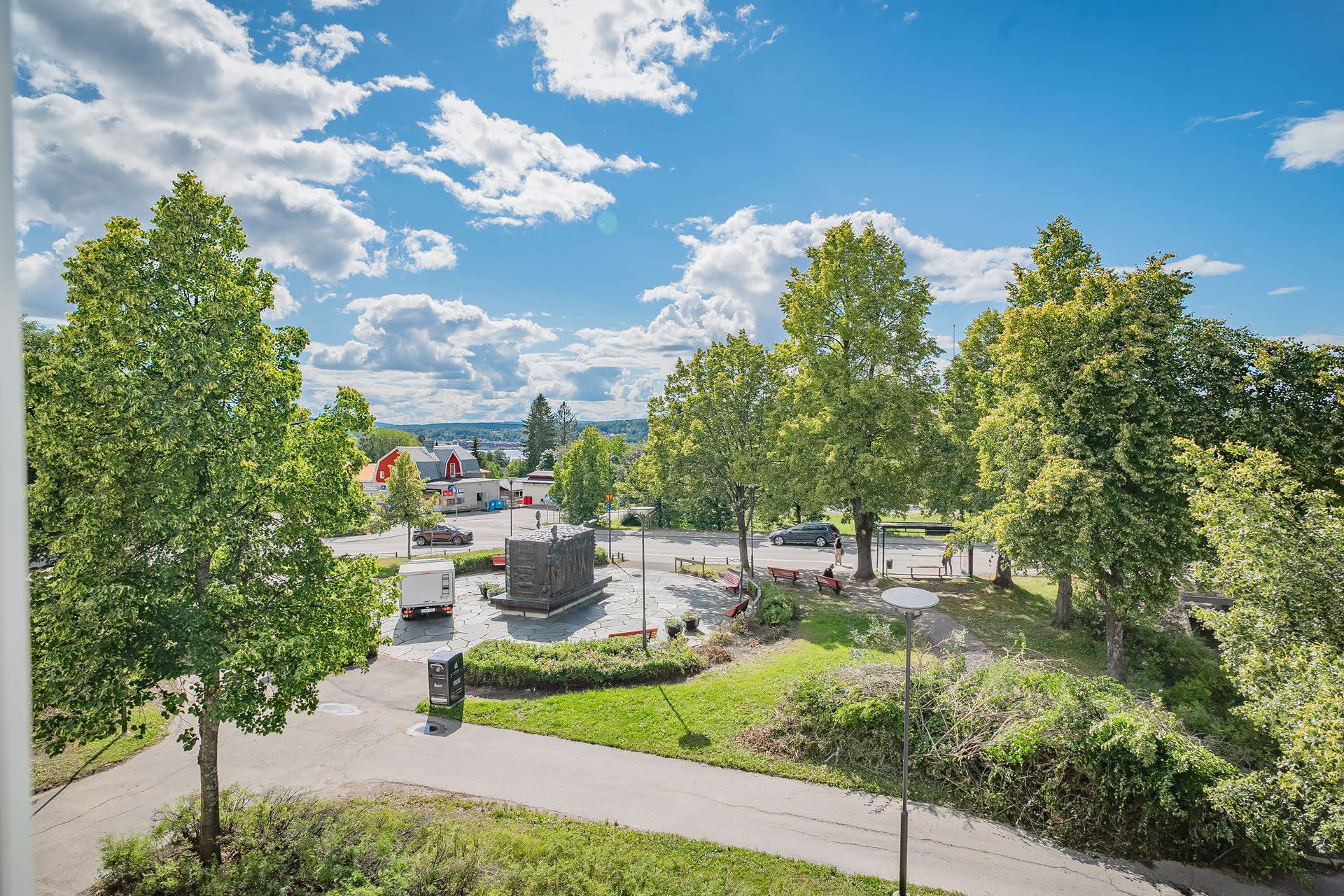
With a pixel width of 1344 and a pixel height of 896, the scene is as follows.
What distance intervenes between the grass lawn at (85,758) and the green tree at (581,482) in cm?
2850

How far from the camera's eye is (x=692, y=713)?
13016mm

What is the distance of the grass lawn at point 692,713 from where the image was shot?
37.1ft

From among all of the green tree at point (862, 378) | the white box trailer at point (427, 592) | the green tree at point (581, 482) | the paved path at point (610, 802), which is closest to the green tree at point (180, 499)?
the paved path at point (610, 802)

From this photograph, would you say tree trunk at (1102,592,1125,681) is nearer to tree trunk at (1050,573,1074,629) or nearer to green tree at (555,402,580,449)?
tree trunk at (1050,573,1074,629)

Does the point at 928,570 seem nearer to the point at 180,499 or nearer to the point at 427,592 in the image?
the point at 427,592

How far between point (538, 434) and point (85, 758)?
79.5 metres

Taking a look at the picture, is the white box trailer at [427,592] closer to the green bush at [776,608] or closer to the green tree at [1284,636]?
the green bush at [776,608]

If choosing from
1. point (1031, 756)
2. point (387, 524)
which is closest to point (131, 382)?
point (1031, 756)

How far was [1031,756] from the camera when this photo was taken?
1007 cm

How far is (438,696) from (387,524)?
19821mm

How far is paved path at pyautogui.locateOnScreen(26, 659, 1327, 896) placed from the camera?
8609mm

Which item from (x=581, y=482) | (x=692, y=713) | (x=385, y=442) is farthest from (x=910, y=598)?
(x=385, y=442)

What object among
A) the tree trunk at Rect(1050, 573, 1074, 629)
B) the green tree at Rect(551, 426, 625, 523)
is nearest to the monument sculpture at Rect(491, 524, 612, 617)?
the tree trunk at Rect(1050, 573, 1074, 629)

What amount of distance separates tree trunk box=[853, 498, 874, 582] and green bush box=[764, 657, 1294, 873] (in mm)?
10632
